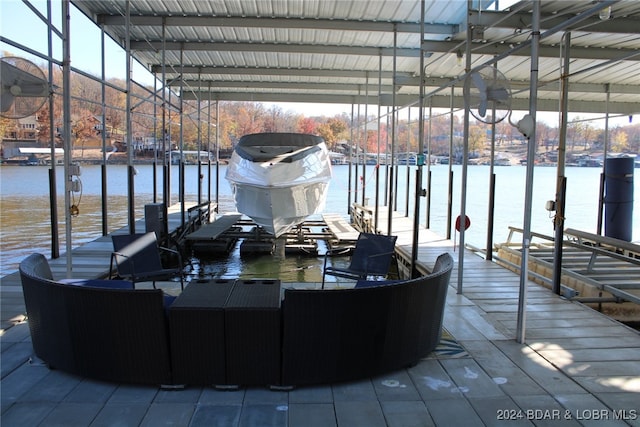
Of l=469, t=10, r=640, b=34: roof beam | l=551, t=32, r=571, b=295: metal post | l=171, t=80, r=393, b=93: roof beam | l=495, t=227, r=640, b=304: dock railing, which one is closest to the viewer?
l=551, t=32, r=571, b=295: metal post

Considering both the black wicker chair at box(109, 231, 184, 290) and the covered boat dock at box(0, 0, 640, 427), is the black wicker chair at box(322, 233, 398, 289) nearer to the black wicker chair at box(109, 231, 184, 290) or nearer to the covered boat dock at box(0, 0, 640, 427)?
the covered boat dock at box(0, 0, 640, 427)

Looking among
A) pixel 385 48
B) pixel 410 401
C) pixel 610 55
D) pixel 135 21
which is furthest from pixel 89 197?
pixel 410 401

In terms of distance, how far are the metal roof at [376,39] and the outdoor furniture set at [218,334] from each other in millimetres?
3829

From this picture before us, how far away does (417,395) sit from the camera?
3002 mm

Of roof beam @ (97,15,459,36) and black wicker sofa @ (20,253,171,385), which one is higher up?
roof beam @ (97,15,459,36)

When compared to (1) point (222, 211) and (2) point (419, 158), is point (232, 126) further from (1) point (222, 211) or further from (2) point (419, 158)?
(2) point (419, 158)

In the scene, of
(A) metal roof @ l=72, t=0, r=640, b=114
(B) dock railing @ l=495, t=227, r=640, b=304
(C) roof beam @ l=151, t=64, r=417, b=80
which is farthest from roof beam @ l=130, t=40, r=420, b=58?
(B) dock railing @ l=495, t=227, r=640, b=304

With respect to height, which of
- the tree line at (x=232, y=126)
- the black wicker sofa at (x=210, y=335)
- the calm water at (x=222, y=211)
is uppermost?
the tree line at (x=232, y=126)

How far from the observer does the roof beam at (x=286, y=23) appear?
8.40 m

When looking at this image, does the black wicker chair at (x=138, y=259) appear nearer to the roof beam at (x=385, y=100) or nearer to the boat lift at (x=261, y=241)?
the boat lift at (x=261, y=241)

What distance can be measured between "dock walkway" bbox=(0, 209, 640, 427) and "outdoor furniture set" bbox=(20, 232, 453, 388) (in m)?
0.10

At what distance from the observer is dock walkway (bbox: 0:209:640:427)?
2.71 m

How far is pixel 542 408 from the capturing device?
9.45 ft

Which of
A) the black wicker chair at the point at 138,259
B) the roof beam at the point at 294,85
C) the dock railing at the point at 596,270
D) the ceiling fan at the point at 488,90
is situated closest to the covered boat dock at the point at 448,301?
the ceiling fan at the point at 488,90
